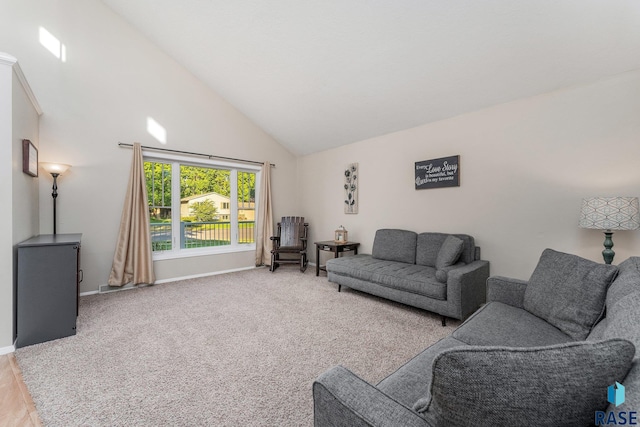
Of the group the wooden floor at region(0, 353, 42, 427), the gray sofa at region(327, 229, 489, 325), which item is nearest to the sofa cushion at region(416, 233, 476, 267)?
the gray sofa at region(327, 229, 489, 325)

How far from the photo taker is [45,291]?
7.70ft

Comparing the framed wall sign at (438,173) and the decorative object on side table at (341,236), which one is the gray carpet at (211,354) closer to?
the decorative object on side table at (341,236)

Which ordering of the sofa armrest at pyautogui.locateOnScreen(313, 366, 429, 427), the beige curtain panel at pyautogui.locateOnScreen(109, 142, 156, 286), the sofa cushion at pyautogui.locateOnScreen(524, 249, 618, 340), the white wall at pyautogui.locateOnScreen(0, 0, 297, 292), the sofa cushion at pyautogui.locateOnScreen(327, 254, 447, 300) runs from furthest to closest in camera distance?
the beige curtain panel at pyautogui.locateOnScreen(109, 142, 156, 286)
the white wall at pyautogui.locateOnScreen(0, 0, 297, 292)
the sofa cushion at pyautogui.locateOnScreen(327, 254, 447, 300)
the sofa cushion at pyautogui.locateOnScreen(524, 249, 618, 340)
the sofa armrest at pyautogui.locateOnScreen(313, 366, 429, 427)

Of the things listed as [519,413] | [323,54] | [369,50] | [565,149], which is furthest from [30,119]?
[565,149]

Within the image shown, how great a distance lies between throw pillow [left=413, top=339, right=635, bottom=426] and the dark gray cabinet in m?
3.19

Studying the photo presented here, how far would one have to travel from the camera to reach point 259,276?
4.61 m

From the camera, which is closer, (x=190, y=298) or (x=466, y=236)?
(x=466, y=236)

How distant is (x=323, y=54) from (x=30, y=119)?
132 inches

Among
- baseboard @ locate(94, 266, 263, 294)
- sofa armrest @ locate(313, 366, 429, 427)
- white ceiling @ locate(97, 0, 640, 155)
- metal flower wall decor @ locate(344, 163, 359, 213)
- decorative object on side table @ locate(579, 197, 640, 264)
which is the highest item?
white ceiling @ locate(97, 0, 640, 155)

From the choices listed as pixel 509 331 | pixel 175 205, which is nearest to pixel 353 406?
pixel 509 331

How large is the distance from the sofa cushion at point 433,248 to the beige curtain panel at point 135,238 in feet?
13.1

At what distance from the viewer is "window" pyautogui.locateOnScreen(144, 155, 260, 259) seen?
4.37 meters

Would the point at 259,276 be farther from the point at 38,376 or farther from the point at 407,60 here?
the point at 407,60

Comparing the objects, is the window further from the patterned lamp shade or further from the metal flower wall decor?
the patterned lamp shade
